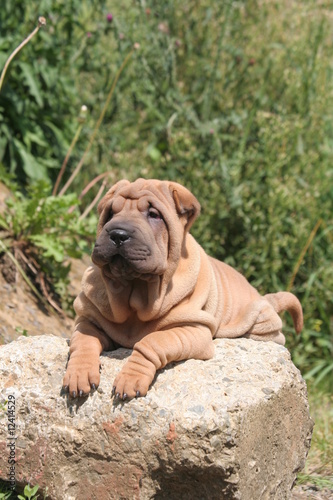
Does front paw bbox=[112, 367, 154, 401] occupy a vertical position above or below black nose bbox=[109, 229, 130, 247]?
below

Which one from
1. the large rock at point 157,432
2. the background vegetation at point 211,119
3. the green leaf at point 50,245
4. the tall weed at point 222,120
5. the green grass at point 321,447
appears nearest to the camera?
the large rock at point 157,432

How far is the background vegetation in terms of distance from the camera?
7.04 m

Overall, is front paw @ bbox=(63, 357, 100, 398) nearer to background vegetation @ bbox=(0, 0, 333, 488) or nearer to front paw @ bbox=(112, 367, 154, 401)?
front paw @ bbox=(112, 367, 154, 401)

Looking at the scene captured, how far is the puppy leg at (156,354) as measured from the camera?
350cm

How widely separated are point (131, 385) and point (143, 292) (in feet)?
1.90

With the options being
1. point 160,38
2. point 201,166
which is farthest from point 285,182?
point 160,38

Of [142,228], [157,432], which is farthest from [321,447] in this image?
[142,228]

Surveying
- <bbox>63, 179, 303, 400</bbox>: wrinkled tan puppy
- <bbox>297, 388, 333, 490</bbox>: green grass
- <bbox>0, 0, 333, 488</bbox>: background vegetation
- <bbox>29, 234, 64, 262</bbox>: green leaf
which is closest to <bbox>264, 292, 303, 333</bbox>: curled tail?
<bbox>63, 179, 303, 400</bbox>: wrinkled tan puppy

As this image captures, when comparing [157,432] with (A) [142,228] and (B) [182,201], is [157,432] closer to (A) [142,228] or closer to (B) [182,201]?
(A) [142,228]

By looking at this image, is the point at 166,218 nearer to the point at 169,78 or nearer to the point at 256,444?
the point at 256,444

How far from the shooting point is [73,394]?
3.56 metres

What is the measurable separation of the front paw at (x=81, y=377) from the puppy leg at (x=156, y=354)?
0.42 feet

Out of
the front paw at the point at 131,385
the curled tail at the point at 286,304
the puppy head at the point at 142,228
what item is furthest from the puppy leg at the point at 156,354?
the curled tail at the point at 286,304

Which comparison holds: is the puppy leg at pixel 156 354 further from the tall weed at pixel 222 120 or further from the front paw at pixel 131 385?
the tall weed at pixel 222 120
